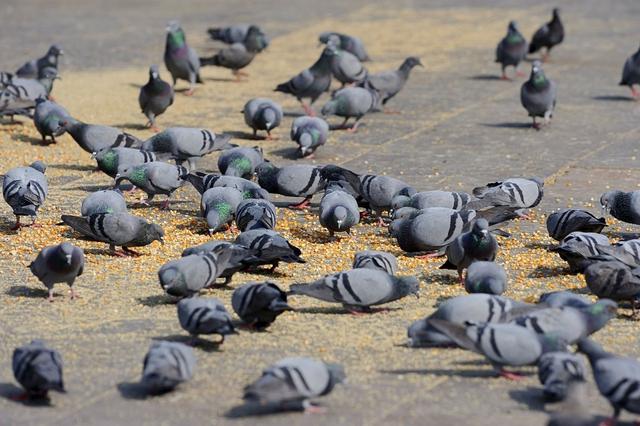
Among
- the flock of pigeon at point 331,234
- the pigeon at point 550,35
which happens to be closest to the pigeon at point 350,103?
the flock of pigeon at point 331,234

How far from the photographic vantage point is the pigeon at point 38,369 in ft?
21.2

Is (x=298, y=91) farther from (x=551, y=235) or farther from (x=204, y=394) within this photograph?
(x=204, y=394)

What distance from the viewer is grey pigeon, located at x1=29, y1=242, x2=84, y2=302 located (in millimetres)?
8086

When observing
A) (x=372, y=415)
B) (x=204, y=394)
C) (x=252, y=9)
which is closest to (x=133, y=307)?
(x=204, y=394)

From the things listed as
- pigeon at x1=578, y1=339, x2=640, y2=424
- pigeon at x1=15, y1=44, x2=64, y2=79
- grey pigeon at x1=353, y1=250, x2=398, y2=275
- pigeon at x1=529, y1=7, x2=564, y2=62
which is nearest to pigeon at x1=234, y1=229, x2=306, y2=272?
grey pigeon at x1=353, y1=250, x2=398, y2=275

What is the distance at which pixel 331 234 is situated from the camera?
10.2 meters

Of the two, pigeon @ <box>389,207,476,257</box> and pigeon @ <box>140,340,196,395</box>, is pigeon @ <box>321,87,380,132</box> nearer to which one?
pigeon @ <box>389,207,476,257</box>

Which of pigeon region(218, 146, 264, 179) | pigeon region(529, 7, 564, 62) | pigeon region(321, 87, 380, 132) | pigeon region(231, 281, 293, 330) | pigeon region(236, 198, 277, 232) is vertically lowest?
pigeon region(529, 7, 564, 62)

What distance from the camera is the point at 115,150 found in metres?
11.6

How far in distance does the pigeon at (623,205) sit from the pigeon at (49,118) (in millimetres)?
5532

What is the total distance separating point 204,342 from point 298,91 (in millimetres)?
8080

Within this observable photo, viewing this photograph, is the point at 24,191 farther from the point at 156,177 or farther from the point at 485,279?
the point at 485,279

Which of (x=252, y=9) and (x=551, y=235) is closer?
(x=551, y=235)

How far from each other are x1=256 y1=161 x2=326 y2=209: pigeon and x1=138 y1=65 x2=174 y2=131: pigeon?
11.0ft
